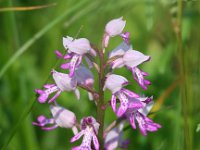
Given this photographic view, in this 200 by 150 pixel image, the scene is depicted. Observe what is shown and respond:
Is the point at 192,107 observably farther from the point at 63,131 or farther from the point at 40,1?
the point at 40,1

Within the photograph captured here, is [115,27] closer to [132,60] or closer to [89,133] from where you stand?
[132,60]

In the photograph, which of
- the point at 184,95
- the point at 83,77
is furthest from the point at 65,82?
the point at 184,95

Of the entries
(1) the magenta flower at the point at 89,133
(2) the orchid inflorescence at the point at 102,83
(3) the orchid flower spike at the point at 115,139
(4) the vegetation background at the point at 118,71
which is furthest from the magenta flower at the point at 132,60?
(4) the vegetation background at the point at 118,71

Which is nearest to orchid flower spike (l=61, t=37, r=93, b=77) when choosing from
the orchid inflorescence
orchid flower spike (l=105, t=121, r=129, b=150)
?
the orchid inflorescence

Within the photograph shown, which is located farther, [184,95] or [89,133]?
[184,95]

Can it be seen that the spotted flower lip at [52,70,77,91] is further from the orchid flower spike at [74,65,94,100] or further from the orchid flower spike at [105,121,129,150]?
the orchid flower spike at [105,121,129,150]

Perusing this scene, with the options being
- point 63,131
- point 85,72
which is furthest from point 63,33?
point 85,72

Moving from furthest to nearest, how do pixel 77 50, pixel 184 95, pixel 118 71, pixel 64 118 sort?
pixel 118 71, pixel 184 95, pixel 64 118, pixel 77 50
